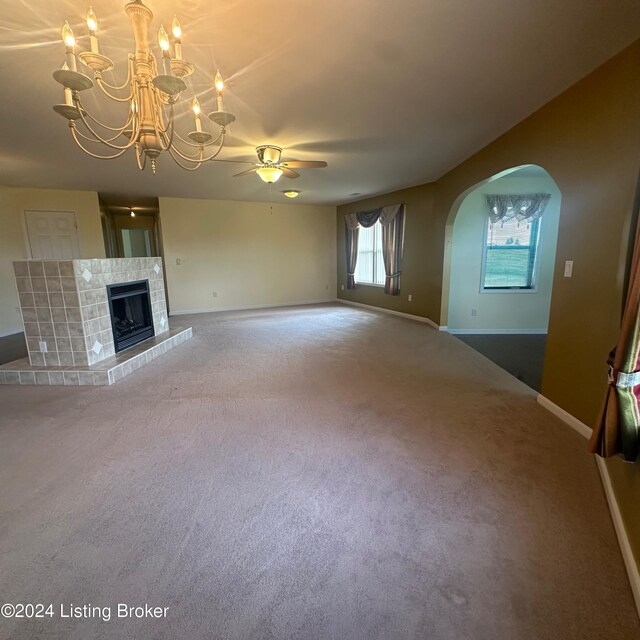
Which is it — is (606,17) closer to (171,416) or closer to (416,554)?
(416,554)

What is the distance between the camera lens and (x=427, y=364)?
375 cm

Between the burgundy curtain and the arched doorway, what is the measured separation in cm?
362

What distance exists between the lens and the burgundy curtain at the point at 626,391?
50.4 inches

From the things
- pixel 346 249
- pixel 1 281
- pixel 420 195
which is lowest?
pixel 1 281

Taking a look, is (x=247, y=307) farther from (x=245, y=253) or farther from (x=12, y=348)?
(x=12, y=348)

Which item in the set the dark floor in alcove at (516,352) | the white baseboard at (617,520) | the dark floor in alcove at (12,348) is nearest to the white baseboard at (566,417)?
the white baseboard at (617,520)

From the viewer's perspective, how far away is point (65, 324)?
325 centimetres

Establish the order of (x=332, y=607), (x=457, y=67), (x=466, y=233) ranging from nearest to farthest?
(x=332, y=607) < (x=457, y=67) < (x=466, y=233)

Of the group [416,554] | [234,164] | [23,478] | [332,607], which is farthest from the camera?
[234,164]

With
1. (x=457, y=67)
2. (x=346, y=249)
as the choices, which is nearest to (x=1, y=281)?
(x=346, y=249)

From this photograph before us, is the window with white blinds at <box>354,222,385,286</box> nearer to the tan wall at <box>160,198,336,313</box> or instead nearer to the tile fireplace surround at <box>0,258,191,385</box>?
the tan wall at <box>160,198,336,313</box>

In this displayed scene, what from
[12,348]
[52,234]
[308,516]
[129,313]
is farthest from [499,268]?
[52,234]

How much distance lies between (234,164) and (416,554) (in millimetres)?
4501

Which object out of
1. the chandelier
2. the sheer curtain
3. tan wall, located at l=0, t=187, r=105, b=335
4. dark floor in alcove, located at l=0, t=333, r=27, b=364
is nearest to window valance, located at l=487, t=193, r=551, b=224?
the sheer curtain
